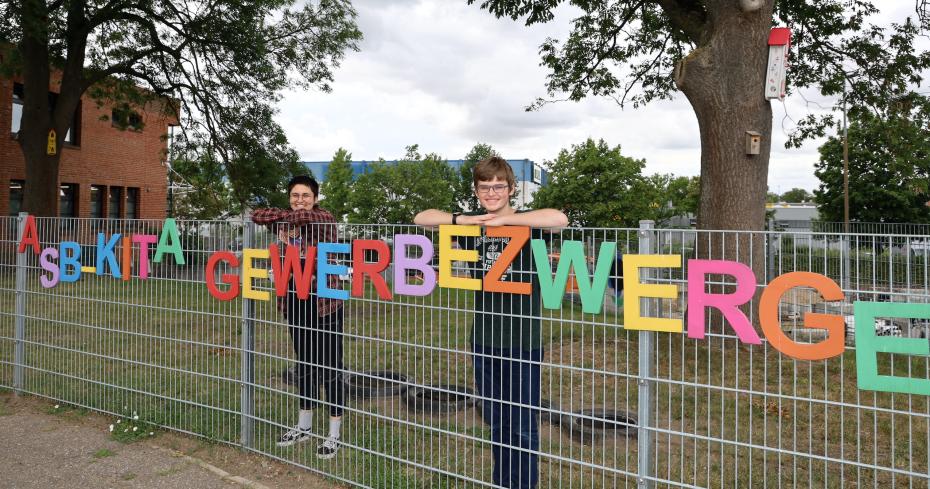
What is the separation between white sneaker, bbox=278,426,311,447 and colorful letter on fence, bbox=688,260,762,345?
2786 millimetres

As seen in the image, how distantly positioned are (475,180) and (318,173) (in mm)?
81087

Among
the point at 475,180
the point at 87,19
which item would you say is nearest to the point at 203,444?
the point at 475,180

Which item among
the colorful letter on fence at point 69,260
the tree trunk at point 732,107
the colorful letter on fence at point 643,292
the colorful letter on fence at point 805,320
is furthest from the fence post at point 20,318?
the tree trunk at point 732,107

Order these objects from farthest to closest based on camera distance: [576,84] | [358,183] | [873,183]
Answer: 1. [358,183]
2. [873,183]
3. [576,84]

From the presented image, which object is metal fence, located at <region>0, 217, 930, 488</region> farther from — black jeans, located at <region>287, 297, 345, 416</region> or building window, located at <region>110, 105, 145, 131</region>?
building window, located at <region>110, 105, 145, 131</region>

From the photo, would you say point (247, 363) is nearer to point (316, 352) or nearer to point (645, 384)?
point (316, 352)

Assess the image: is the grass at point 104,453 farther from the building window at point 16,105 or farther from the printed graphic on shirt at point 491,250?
the building window at point 16,105

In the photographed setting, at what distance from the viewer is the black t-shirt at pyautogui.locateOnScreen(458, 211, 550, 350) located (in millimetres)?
3285

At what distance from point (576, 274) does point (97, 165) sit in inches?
1002

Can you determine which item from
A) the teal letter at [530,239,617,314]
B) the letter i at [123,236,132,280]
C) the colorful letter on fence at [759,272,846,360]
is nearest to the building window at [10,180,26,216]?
the letter i at [123,236,132,280]

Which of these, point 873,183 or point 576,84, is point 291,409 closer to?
point 576,84

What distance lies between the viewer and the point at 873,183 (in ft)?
104

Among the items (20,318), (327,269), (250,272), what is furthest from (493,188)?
(20,318)

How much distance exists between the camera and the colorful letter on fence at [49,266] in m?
5.55
